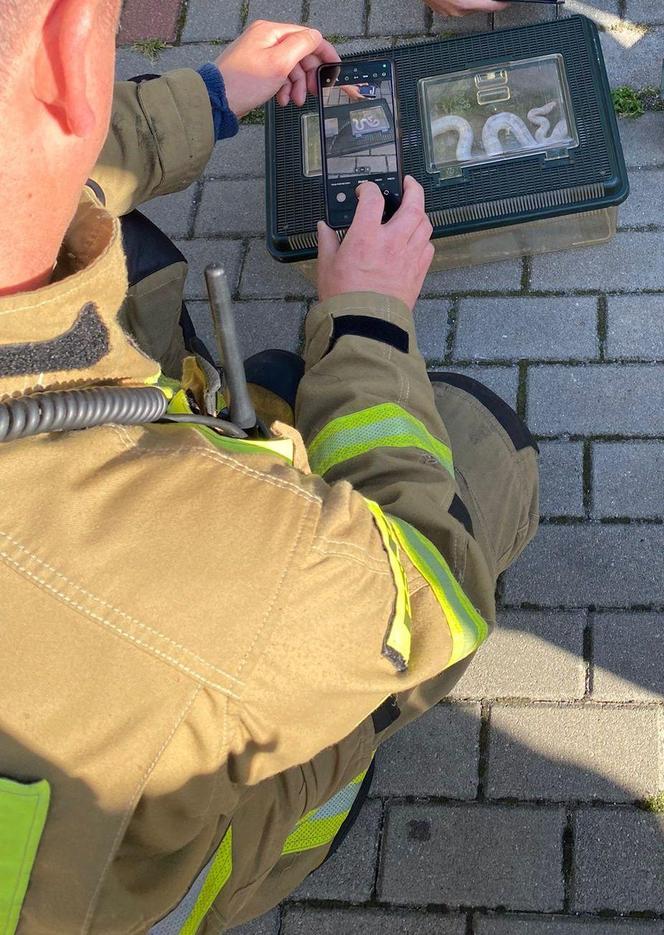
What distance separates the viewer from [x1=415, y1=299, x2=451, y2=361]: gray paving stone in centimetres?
261

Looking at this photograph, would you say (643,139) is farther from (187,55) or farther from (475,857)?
(475,857)

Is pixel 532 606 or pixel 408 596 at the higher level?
pixel 408 596

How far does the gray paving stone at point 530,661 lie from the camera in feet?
7.07

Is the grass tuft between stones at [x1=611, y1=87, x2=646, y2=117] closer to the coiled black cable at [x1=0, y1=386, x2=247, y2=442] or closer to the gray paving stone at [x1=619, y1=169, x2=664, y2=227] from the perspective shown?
the gray paving stone at [x1=619, y1=169, x2=664, y2=227]

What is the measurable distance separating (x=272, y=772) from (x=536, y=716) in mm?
1038

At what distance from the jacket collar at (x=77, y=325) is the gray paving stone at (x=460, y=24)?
208 cm

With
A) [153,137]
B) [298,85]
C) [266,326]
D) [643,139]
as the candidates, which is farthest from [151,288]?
[643,139]

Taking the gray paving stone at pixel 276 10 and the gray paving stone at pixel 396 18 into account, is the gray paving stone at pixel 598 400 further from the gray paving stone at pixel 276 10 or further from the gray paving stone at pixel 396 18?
the gray paving stone at pixel 276 10

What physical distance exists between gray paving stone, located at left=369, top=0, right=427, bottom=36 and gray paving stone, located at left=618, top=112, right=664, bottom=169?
2.38 feet

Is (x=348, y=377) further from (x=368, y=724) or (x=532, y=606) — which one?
(x=532, y=606)

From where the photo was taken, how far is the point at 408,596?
1370 millimetres

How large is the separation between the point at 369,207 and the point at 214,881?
1380 mm

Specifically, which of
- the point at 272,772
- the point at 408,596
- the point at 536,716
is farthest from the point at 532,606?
the point at 272,772

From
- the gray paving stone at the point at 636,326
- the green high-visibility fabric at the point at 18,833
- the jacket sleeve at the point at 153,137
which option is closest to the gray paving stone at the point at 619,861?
the gray paving stone at the point at 636,326
